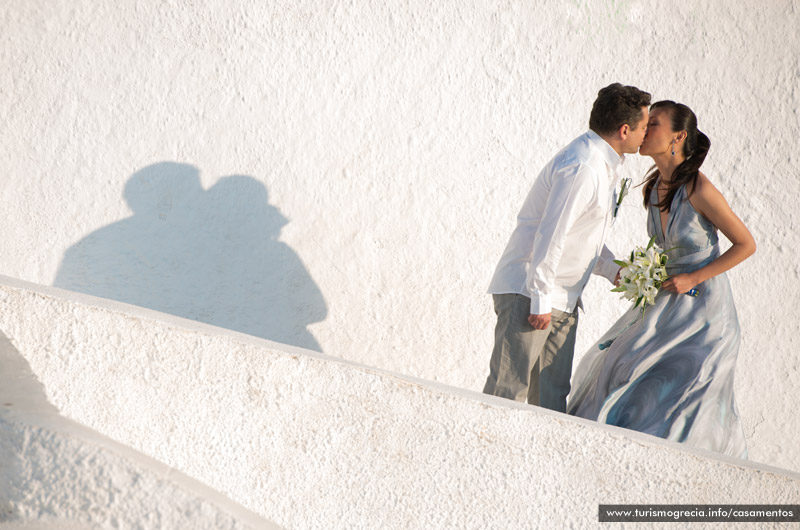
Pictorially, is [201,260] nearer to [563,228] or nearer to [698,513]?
[563,228]

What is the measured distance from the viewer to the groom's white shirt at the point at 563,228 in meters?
2.82

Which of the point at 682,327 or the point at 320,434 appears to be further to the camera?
the point at 682,327

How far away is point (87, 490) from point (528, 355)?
77.7 inches

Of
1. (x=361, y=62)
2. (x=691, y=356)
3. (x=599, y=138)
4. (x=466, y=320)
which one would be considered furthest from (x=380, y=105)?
(x=691, y=356)

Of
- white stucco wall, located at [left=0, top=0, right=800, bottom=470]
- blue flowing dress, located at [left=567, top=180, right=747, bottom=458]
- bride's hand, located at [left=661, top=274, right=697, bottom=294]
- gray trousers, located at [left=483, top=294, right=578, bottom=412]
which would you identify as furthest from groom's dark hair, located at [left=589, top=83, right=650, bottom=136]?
white stucco wall, located at [left=0, top=0, right=800, bottom=470]

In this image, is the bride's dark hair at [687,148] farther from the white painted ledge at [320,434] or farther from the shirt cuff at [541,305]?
the white painted ledge at [320,434]

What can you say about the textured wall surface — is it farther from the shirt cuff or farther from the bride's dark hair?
the bride's dark hair

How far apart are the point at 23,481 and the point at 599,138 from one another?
2.41 m

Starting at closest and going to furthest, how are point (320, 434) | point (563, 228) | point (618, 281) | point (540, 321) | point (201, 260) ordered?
point (320, 434) < point (563, 228) < point (540, 321) < point (618, 281) < point (201, 260)

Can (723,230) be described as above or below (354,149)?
below

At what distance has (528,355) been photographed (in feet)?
9.81

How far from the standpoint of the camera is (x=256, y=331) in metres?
4.32

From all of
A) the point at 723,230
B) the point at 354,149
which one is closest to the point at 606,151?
the point at 723,230

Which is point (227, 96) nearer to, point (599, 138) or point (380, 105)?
point (380, 105)
